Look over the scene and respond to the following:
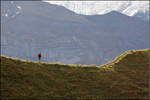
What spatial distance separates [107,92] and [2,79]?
11677 millimetres

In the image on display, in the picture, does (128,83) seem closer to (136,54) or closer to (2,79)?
(136,54)

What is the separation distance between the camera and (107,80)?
36.7 meters

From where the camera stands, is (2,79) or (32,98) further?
(2,79)

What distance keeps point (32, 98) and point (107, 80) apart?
10087mm

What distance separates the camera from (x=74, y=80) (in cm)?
3591

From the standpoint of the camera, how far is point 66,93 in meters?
32.8

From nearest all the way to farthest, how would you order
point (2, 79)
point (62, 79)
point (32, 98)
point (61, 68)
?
point (32, 98), point (2, 79), point (62, 79), point (61, 68)

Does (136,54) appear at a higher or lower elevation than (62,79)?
higher

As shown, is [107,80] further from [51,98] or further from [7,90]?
[7,90]

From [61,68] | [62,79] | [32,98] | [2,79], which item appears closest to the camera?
[32,98]

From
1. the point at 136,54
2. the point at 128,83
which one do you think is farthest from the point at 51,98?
the point at 136,54

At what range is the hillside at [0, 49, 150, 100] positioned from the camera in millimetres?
32344

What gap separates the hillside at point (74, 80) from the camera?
32.3 metres

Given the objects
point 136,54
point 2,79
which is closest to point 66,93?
point 2,79
